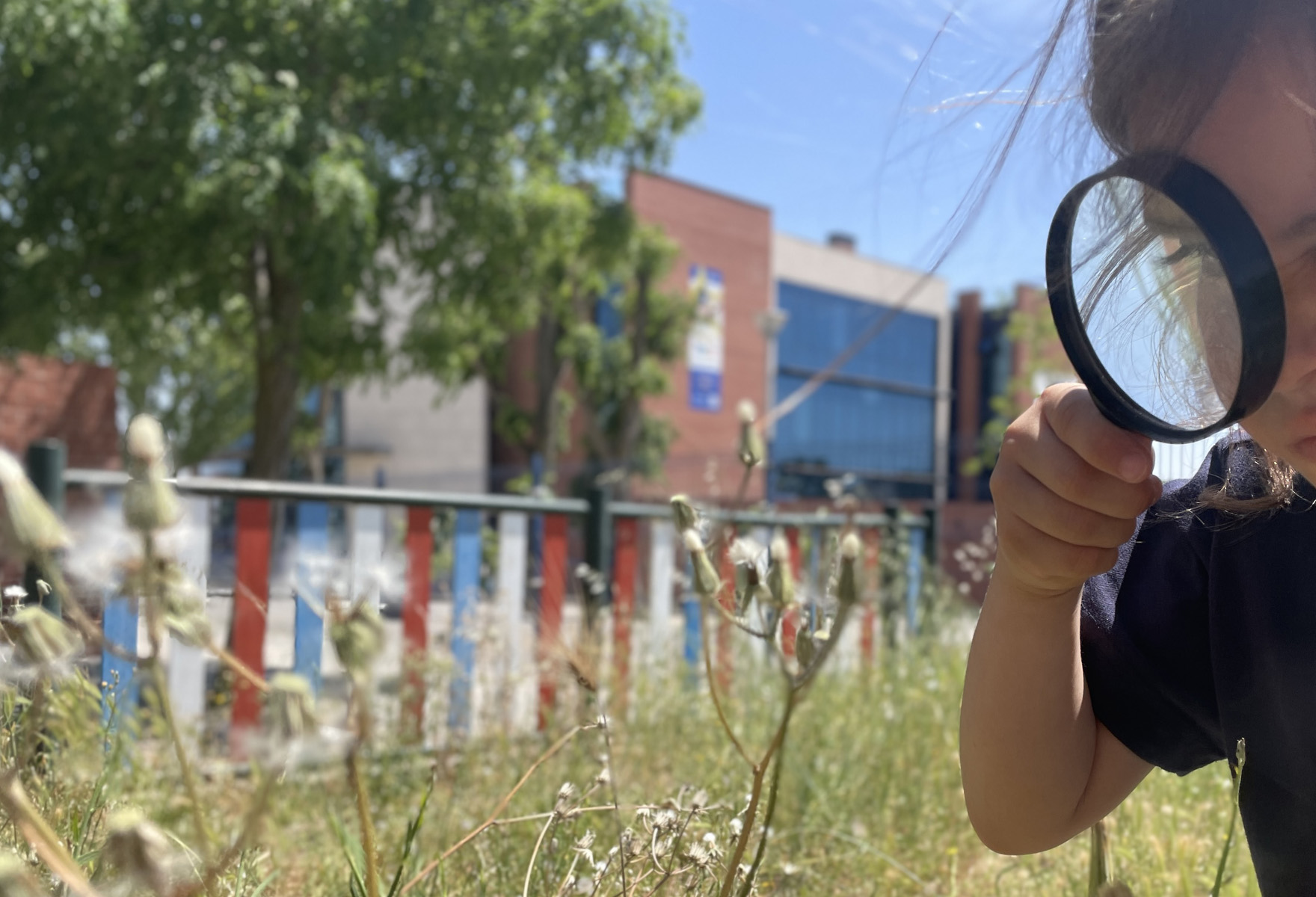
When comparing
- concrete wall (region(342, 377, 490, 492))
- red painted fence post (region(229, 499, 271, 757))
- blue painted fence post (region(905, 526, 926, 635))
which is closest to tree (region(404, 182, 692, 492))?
concrete wall (region(342, 377, 490, 492))

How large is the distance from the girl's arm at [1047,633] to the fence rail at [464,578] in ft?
5.36

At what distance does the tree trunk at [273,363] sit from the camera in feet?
32.5

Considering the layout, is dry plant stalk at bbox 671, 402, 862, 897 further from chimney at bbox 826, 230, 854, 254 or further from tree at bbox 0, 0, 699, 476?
chimney at bbox 826, 230, 854, 254

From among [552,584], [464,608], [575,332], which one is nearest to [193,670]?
[464,608]

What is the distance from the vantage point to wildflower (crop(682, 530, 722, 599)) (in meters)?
0.77

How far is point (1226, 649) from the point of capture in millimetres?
1154

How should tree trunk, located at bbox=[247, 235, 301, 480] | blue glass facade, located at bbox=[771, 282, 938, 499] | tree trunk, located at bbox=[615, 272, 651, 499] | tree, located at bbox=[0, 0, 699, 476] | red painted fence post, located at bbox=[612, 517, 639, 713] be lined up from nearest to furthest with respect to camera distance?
red painted fence post, located at bbox=[612, 517, 639, 713] → tree, located at bbox=[0, 0, 699, 476] → tree trunk, located at bbox=[247, 235, 301, 480] → tree trunk, located at bbox=[615, 272, 651, 499] → blue glass facade, located at bbox=[771, 282, 938, 499]

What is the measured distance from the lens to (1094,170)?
43.4 inches

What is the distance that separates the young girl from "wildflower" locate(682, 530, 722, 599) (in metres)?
0.34

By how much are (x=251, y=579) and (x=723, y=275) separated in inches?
1227

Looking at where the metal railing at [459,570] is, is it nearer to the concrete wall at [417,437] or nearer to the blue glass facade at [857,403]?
the concrete wall at [417,437]

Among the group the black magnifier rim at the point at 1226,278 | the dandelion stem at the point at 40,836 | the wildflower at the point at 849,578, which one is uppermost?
the black magnifier rim at the point at 1226,278

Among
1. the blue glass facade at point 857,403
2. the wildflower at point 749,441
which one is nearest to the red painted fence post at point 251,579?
the wildflower at point 749,441

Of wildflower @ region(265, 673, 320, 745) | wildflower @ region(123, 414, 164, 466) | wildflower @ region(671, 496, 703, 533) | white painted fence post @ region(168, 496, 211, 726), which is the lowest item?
white painted fence post @ region(168, 496, 211, 726)
